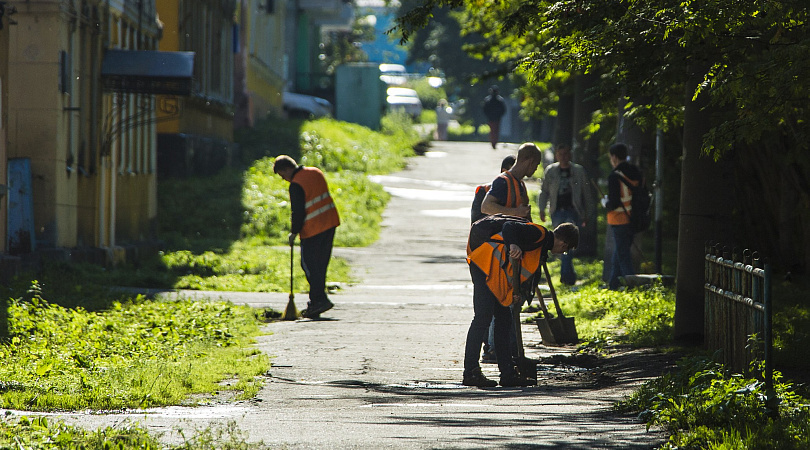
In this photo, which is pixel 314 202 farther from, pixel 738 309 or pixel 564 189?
pixel 738 309

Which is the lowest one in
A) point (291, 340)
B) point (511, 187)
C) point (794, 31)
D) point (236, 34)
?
point (291, 340)

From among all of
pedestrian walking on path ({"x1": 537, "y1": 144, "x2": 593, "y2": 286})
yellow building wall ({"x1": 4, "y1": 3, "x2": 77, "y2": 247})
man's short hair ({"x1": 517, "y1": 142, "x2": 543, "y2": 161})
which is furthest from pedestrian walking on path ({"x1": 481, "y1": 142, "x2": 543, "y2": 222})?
yellow building wall ({"x1": 4, "y1": 3, "x2": 77, "y2": 247})

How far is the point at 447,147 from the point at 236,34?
15.8 metres

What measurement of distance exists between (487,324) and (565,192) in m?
6.56

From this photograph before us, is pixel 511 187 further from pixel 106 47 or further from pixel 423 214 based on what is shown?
pixel 423 214

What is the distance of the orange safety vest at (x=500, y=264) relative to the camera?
8875mm

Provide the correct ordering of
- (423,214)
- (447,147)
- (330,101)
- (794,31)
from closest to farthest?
(794,31), (423,214), (447,147), (330,101)

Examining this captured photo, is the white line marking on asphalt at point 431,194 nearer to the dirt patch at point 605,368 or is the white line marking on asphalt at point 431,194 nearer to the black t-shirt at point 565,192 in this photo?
the black t-shirt at point 565,192

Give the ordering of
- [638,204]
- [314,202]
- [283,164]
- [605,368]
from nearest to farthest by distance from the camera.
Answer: [605,368]
[283,164]
[314,202]
[638,204]

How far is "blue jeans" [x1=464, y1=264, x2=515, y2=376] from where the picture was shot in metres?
9.04

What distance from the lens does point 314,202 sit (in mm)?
13773

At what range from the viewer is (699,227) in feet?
34.7

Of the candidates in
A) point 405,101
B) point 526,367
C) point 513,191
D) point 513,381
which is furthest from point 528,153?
point 405,101

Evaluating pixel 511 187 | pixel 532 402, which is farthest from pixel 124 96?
pixel 532 402
